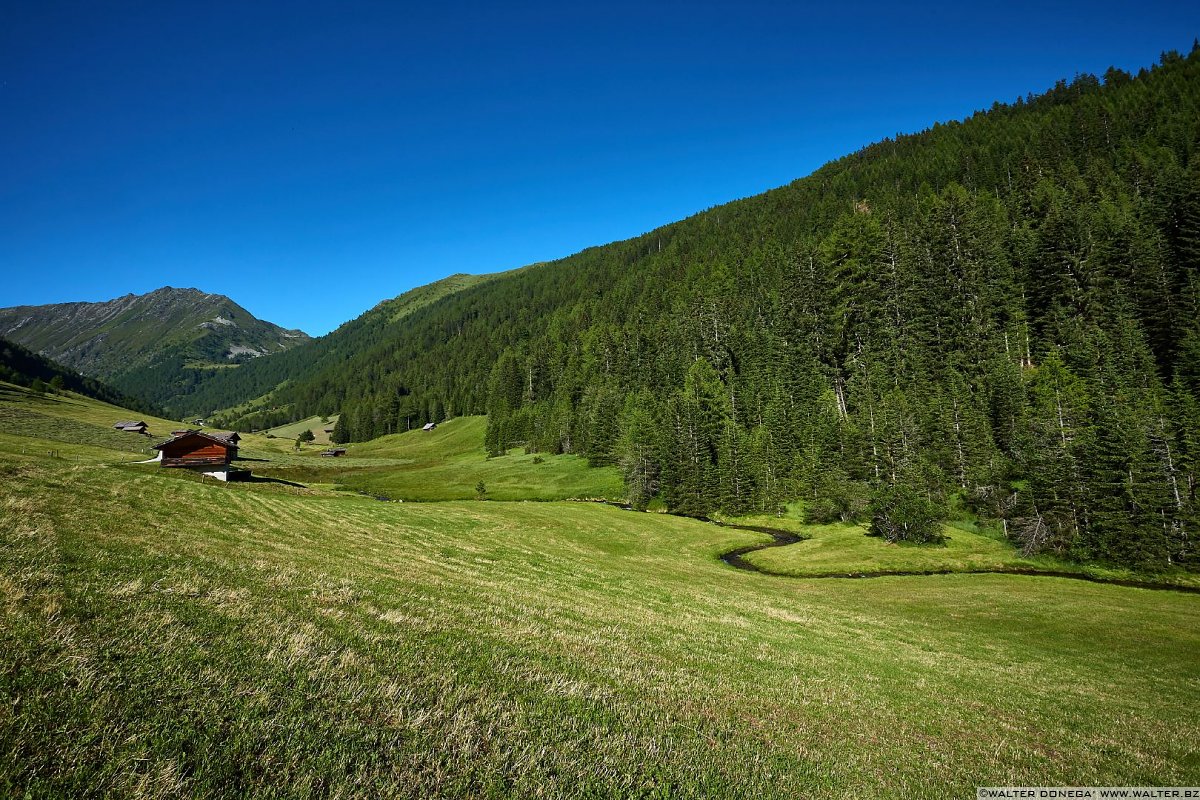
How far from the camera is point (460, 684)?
768 cm

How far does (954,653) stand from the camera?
21281mm

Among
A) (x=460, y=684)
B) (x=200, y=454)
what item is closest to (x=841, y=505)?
(x=460, y=684)

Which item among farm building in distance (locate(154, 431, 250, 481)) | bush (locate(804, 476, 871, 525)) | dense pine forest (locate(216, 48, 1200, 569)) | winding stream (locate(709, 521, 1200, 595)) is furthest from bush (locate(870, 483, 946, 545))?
farm building in distance (locate(154, 431, 250, 481))

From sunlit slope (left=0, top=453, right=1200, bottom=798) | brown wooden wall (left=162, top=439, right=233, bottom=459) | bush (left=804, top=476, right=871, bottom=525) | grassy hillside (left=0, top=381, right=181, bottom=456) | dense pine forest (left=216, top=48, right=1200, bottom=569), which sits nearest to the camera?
sunlit slope (left=0, top=453, right=1200, bottom=798)

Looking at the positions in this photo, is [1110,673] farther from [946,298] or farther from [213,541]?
[946,298]

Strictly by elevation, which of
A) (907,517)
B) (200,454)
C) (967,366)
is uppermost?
(967,366)

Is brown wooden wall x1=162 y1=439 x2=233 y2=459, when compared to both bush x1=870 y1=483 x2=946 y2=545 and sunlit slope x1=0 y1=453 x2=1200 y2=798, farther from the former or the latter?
bush x1=870 y1=483 x2=946 y2=545

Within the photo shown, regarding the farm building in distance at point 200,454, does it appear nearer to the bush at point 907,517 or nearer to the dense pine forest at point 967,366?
the dense pine forest at point 967,366

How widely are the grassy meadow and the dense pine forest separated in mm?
30226

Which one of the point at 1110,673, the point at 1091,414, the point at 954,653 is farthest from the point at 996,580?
the point at 1091,414

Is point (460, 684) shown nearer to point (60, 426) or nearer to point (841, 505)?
point (841, 505)

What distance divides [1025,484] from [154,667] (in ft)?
252

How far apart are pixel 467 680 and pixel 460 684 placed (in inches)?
11.3

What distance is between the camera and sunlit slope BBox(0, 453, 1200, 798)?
4902mm
